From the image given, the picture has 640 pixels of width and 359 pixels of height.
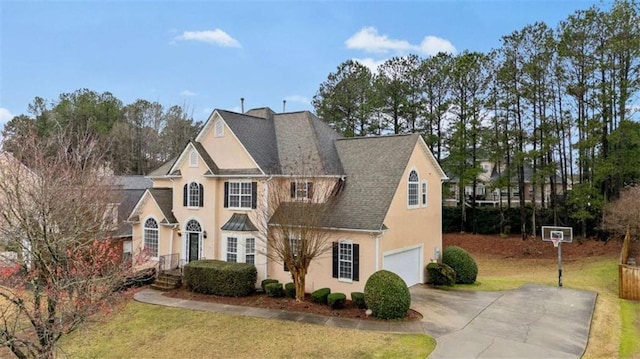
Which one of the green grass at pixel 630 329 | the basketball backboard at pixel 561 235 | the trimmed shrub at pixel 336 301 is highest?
the basketball backboard at pixel 561 235

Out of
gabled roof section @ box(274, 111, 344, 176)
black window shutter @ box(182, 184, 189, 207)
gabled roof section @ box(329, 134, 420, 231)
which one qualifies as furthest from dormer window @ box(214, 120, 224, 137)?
gabled roof section @ box(329, 134, 420, 231)

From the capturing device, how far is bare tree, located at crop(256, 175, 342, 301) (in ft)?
55.4

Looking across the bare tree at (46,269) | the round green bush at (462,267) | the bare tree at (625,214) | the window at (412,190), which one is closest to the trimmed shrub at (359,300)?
the window at (412,190)

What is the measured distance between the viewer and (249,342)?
12.9 m

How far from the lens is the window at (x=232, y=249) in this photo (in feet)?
66.5

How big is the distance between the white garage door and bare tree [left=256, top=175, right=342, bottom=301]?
9.48 ft

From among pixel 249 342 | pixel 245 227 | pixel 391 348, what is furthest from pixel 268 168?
pixel 391 348

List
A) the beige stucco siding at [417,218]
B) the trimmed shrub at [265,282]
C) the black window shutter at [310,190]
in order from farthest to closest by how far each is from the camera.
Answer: the trimmed shrub at [265,282] < the beige stucco siding at [417,218] < the black window shutter at [310,190]

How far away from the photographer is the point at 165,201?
Result: 2288 cm

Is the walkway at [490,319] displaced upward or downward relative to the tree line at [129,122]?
downward

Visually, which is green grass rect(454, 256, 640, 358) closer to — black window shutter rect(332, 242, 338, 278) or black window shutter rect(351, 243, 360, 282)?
black window shutter rect(351, 243, 360, 282)

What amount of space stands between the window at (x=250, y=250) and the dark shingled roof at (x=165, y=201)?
480 cm

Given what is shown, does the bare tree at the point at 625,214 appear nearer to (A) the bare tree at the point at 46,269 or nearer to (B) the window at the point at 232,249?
(B) the window at the point at 232,249

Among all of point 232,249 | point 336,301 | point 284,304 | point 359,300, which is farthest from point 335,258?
point 232,249
